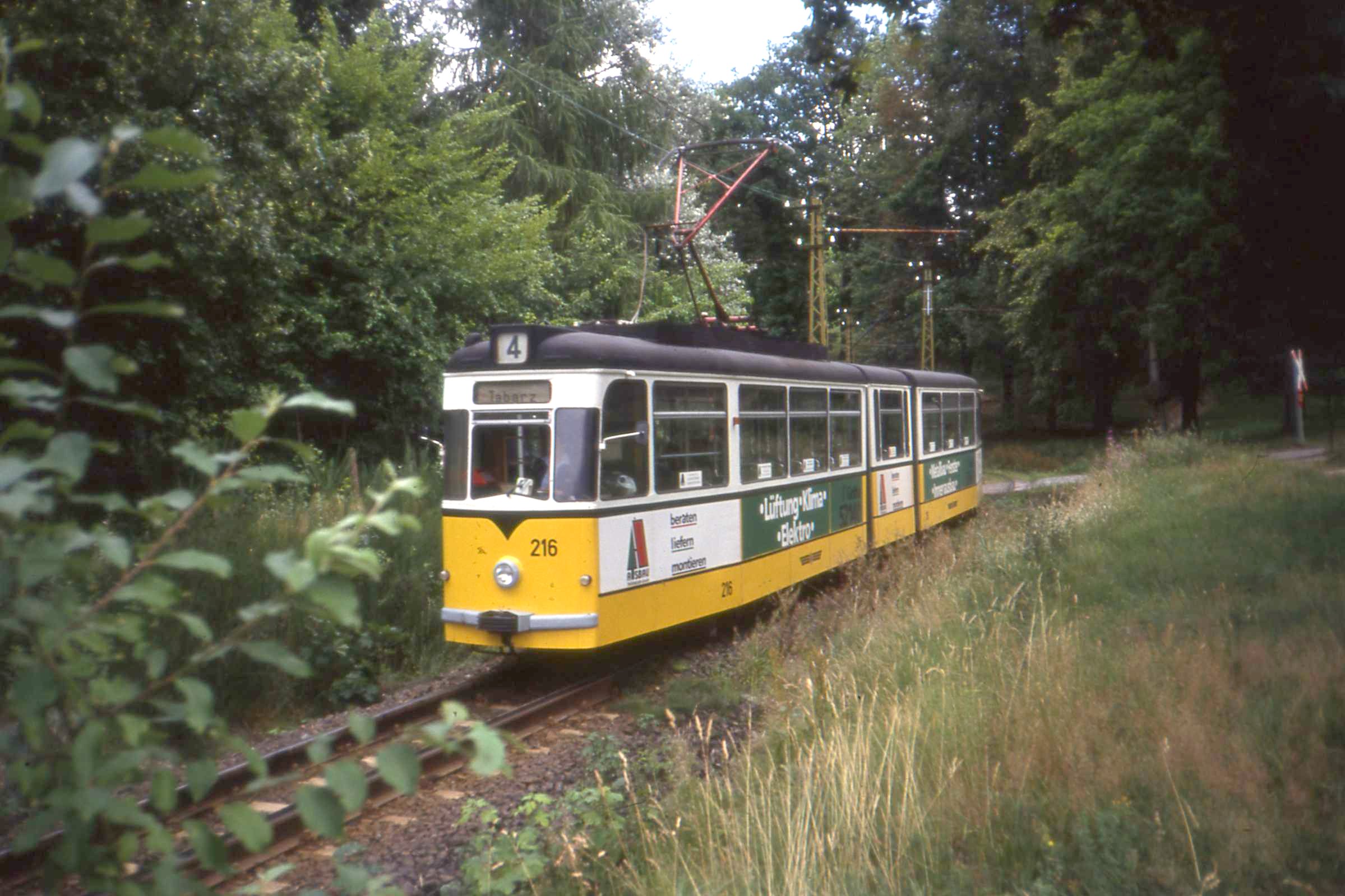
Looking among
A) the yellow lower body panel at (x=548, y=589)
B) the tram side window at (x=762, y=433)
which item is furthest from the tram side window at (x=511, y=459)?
the tram side window at (x=762, y=433)

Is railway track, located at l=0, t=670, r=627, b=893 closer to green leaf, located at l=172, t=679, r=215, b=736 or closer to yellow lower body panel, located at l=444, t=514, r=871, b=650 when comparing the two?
green leaf, located at l=172, t=679, r=215, b=736

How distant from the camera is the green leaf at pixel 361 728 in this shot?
1703mm

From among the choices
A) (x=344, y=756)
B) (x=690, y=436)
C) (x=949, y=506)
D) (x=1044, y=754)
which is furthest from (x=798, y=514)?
(x=344, y=756)

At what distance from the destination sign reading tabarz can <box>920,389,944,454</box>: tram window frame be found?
9695 mm

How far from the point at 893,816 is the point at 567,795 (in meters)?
1.71

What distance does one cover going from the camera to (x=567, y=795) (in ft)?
19.2

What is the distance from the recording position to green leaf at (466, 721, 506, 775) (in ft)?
5.41

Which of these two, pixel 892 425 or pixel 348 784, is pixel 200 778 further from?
pixel 892 425

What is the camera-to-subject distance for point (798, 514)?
1211 cm

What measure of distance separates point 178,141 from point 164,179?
58mm

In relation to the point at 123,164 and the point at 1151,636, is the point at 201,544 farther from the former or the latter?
the point at 1151,636

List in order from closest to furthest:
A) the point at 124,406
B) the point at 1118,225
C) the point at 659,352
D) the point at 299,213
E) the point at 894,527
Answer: the point at 124,406 → the point at 659,352 → the point at 299,213 → the point at 894,527 → the point at 1118,225

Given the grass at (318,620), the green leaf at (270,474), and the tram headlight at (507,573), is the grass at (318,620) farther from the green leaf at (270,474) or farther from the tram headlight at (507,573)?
the green leaf at (270,474)

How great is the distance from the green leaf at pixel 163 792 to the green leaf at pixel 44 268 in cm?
71
